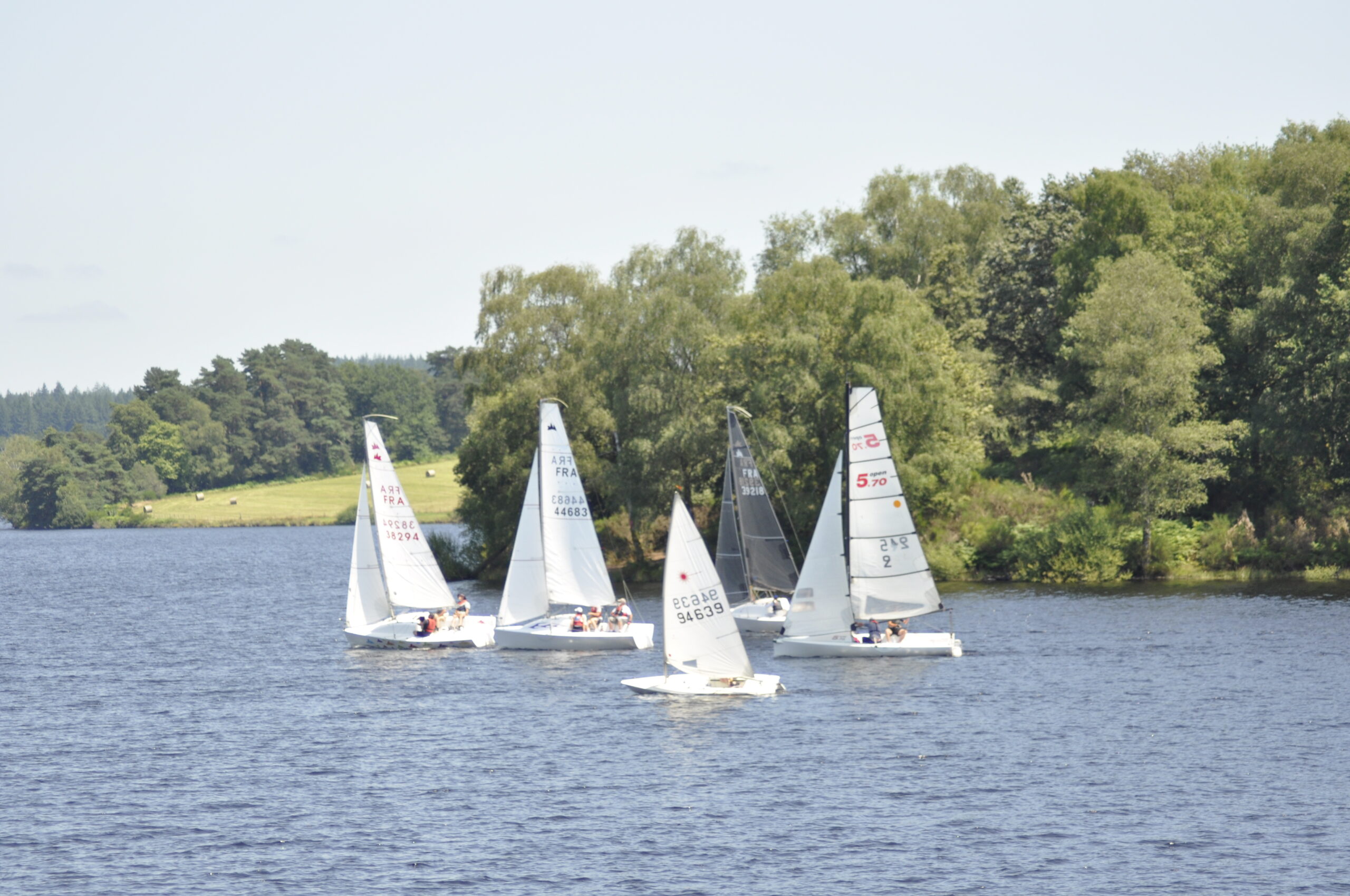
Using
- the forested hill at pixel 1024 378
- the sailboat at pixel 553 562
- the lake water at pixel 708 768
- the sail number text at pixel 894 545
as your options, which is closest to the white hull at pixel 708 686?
the lake water at pixel 708 768

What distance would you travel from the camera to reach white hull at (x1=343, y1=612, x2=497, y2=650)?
203ft

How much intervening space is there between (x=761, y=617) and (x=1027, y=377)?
38944mm

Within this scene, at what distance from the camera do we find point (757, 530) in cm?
6631

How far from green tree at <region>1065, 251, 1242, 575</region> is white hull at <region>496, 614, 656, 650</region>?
31417 mm

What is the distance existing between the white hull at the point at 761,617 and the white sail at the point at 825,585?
791 centimetres

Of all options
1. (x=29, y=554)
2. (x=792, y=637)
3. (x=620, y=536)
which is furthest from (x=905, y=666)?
(x=29, y=554)

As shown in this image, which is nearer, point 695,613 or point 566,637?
point 695,613

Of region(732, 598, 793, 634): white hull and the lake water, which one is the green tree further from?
region(732, 598, 793, 634): white hull

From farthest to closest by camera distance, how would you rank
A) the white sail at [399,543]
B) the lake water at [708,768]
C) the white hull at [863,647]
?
the white sail at [399,543]
the white hull at [863,647]
the lake water at [708,768]

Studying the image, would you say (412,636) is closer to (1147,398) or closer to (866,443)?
(866,443)

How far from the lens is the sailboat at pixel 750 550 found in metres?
65.5

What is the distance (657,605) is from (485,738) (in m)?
33.0

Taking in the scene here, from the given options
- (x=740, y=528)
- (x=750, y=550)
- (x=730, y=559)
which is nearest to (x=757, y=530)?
(x=750, y=550)

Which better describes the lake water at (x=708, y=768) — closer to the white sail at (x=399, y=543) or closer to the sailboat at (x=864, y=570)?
the sailboat at (x=864, y=570)
